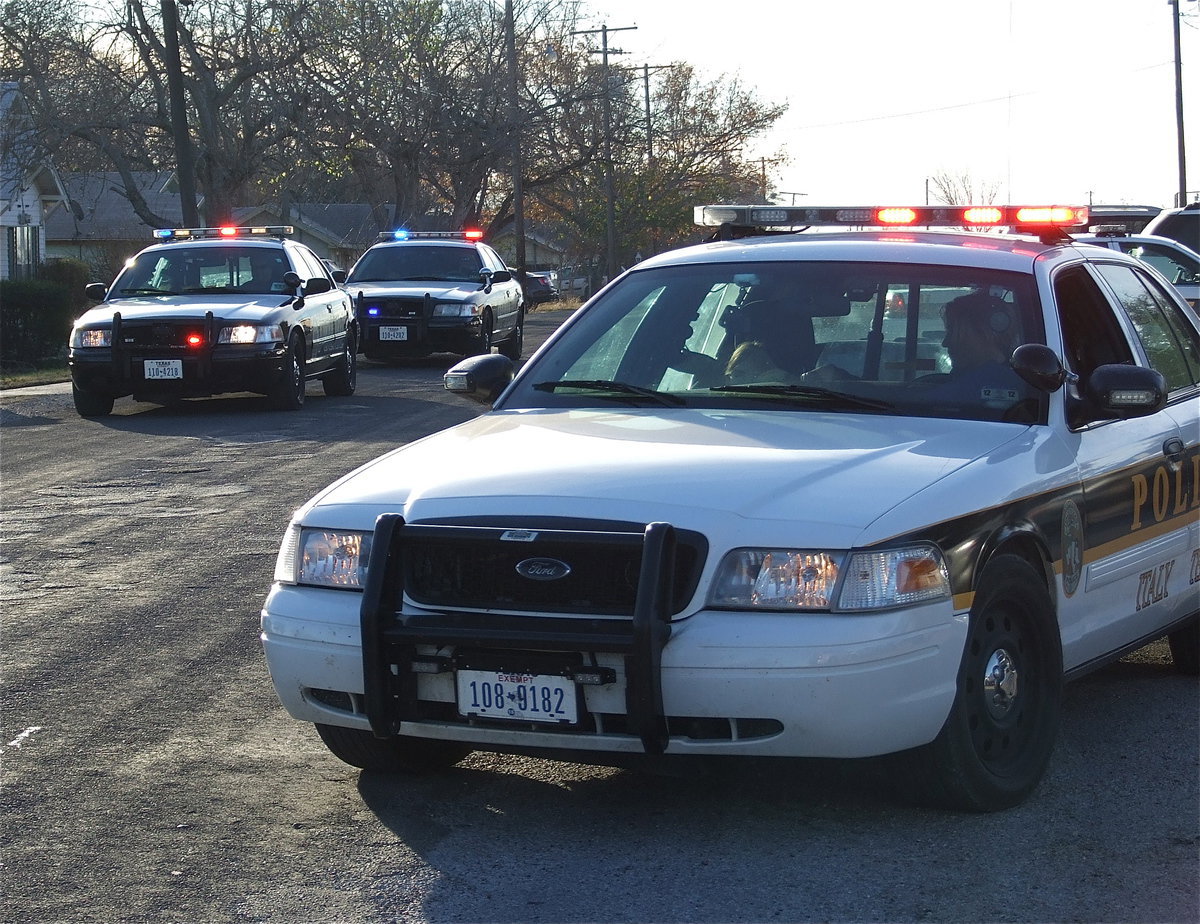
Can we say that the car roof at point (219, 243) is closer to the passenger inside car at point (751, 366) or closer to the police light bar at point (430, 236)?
the police light bar at point (430, 236)

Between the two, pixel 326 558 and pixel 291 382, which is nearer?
pixel 326 558

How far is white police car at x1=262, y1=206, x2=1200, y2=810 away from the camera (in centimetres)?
414

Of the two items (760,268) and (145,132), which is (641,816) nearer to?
(760,268)

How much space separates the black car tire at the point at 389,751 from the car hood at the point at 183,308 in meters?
11.8

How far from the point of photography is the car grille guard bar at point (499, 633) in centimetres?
407

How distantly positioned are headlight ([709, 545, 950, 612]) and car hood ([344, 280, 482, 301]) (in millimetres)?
19552

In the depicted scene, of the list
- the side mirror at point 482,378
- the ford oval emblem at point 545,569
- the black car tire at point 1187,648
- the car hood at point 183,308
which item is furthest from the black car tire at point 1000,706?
the car hood at point 183,308

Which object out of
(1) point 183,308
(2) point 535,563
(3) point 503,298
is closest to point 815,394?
(2) point 535,563

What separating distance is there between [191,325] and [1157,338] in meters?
11.5

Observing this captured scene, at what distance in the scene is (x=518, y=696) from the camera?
4.29 m

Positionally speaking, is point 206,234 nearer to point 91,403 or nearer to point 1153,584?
point 91,403

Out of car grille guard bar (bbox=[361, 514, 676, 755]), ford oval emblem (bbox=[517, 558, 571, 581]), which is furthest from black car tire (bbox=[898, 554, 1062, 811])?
ford oval emblem (bbox=[517, 558, 571, 581])

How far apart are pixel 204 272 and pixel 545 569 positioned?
13.8 meters

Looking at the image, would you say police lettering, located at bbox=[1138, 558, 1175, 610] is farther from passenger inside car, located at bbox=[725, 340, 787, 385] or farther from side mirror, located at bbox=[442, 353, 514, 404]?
side mirror, located at bbox=[442, 353, 514, 404]
